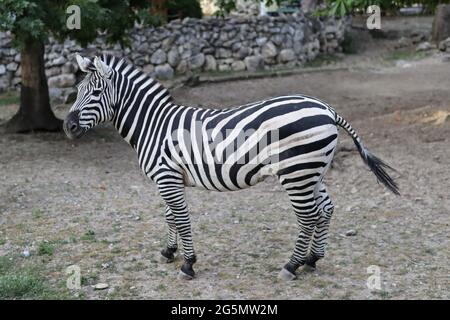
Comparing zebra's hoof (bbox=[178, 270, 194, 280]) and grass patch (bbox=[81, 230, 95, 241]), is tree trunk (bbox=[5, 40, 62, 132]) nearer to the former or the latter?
grass patch (bbox=[81, 230, 95, 241])

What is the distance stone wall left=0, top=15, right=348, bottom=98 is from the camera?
15.5 metres

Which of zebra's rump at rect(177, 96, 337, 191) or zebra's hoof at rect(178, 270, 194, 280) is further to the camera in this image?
zebra's hoof at rect(178, 270, 194, 280)

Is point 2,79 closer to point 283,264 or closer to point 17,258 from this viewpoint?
point 17,258

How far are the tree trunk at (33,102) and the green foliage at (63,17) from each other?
51.3 inches

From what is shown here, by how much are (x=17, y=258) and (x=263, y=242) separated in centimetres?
233

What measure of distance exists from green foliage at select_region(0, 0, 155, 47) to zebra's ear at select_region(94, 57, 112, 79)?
3.30 metres

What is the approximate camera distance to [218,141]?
187 inches

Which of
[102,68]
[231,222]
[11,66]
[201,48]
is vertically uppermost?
[102,68]

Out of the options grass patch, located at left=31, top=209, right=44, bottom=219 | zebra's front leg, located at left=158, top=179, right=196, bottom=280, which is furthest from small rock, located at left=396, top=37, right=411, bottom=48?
zebra's front leg, located at left=158, top=179, right=196, bottom=280

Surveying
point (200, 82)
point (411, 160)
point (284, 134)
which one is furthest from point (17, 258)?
point (200, 82)

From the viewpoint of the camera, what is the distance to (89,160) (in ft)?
30.8

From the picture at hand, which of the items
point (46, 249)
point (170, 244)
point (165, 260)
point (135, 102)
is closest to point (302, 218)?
point (170, 244)

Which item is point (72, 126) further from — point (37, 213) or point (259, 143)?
point (37, 213)

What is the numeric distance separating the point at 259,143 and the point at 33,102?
7289 mm
